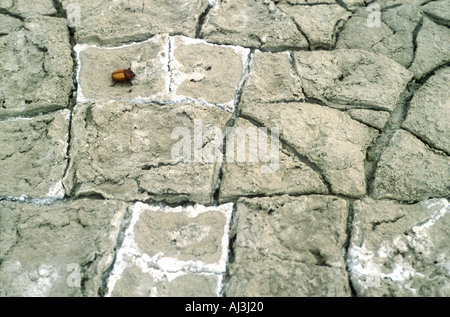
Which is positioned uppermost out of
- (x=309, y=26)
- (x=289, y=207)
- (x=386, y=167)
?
→ (x=309, y=26)

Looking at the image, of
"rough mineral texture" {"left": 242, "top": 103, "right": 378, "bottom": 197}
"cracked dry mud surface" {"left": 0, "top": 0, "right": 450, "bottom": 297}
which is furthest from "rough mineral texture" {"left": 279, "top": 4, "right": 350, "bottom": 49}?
"rough mineral texture" {"left": 242, "top": 103, "right": 378, "bottom": 197}

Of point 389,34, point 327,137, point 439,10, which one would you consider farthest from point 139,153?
point 439,10

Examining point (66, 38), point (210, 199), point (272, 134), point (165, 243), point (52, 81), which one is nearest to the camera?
point (165, 243)

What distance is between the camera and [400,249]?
164 centimetres

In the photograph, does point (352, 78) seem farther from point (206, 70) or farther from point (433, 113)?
point (206, 70)

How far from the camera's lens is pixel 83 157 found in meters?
1.90

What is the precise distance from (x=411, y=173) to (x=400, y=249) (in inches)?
15.7

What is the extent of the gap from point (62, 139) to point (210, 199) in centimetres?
83

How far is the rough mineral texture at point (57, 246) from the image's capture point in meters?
1.58

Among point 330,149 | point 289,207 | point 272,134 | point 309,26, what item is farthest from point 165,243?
point 309,26

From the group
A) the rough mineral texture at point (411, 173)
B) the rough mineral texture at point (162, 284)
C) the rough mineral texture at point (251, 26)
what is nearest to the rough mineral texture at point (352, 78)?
the rough mineral texture at point (251, 26)

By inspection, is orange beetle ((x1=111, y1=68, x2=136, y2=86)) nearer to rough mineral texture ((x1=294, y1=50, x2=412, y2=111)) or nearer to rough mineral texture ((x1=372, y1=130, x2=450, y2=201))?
rough mineral texture ((x1=294, y1=50, x2=412, y2=111))

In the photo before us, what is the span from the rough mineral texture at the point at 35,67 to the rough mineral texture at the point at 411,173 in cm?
170

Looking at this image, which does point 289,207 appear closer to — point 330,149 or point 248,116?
point 330,149
